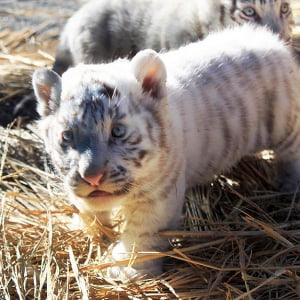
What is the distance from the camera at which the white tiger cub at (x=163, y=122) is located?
2662mm

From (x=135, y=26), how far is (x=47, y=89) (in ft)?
6.88

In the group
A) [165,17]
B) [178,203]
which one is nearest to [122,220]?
[178,203]

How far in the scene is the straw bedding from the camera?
9.48 ft

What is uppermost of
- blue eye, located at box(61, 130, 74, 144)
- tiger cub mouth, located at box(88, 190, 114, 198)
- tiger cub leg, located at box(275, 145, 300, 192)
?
blue eye, located at box(61, 130, 74, 144)

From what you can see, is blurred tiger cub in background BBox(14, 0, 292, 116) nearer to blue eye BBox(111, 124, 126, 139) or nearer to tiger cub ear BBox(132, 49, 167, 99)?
tiger cub ear BBox(132, 49, 167, 99)

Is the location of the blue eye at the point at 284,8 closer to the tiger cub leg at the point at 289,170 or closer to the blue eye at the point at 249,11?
the blue eye at the point at 249,11

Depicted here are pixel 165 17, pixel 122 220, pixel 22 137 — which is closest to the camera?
pixel 122 220

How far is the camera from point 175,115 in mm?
3092

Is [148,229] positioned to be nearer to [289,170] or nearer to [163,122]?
[163,122]

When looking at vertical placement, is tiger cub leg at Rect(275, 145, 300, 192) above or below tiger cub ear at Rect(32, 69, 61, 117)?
below

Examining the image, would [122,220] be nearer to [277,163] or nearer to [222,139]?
[222,139]

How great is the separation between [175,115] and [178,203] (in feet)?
1.55

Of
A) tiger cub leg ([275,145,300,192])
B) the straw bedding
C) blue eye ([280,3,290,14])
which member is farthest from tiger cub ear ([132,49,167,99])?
blue eye ([280,3,290,14])

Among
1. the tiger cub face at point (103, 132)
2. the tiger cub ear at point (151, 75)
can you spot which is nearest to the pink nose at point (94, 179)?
the tiger cub face at point (103, 132)
